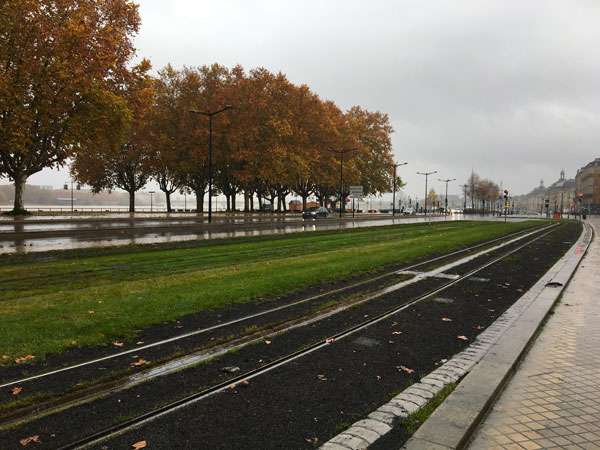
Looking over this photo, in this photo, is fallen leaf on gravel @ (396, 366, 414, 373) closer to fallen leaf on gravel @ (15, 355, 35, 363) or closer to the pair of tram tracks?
the pair of tram tracks

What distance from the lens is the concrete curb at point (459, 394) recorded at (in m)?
3.46

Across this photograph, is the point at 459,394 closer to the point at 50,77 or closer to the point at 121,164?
the point at 50,77

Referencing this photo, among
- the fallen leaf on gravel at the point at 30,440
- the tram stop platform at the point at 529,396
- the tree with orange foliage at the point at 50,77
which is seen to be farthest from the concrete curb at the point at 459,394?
the tree with orange foliage at the point at 50,77

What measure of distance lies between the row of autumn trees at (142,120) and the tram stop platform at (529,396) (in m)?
30.4

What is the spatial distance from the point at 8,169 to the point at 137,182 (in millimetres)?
27850

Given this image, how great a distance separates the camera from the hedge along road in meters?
6.18

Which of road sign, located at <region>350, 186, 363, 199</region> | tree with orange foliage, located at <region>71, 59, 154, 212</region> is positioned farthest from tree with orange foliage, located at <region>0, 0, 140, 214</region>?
road sign, located at <region>350, 186, 363, 199</region>

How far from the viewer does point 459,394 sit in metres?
4.25

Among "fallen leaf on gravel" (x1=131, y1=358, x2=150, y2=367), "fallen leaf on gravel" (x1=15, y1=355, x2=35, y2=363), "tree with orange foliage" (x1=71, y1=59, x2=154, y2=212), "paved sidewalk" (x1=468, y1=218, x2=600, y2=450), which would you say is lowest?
"paved sidewalk" (x1=468, y1=218, x2=600, y2=450)

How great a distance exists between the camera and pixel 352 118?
7069cm

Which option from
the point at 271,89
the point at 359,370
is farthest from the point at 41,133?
the point at 359,370

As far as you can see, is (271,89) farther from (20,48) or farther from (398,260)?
(398,260)

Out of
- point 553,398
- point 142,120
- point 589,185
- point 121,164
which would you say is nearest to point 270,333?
point 553,398

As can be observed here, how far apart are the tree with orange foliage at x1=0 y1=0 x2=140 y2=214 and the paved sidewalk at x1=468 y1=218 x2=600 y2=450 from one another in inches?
1198
